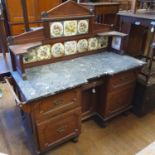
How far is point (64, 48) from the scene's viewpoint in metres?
1.57

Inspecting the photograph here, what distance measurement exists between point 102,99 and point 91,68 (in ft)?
1.30

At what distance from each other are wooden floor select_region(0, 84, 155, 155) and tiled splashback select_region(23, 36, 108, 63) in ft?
2.76

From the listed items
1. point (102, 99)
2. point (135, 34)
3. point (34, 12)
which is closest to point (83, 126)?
point (102, 99)

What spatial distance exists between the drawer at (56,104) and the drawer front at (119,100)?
0.44m

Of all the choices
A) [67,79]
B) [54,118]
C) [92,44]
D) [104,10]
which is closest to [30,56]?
[67,79]

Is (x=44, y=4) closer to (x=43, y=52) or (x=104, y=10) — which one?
(x=104, y=10)

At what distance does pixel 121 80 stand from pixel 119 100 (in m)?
0.25

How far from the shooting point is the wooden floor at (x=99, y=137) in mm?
1575

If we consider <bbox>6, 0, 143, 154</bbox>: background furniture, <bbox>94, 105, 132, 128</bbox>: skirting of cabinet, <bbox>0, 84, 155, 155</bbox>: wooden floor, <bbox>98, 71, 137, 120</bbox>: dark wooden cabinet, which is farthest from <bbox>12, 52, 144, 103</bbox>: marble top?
<bbox>0, 84, 155, 155</bbox>: wooden floor

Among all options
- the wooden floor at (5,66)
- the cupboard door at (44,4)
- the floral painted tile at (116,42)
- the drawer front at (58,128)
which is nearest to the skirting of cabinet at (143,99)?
the floral painted tile at (116,42)

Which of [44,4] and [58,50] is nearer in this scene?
[58,50]

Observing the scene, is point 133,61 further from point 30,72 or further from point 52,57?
point 30,72

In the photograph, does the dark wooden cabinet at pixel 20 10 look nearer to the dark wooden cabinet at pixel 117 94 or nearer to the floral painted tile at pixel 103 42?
the floral painted tile at pixel 103 42

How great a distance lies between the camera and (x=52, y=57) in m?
1.55
